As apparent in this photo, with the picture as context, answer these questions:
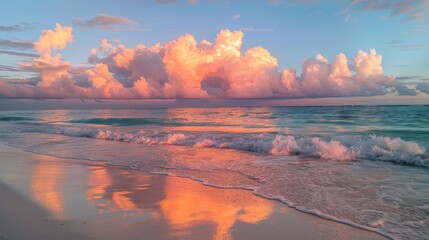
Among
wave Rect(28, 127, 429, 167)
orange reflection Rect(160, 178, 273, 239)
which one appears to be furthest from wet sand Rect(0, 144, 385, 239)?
wave Rect(28, 127, 429, 167)

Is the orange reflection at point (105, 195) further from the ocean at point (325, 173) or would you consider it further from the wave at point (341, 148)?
the wave at point (341, 148)

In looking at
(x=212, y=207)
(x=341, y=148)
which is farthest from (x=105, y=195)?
(x=341, y=148)

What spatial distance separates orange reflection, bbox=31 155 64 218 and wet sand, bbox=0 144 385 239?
0.06 ft

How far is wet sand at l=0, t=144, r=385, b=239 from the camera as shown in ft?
15.3

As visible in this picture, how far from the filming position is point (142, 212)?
18.5 ft

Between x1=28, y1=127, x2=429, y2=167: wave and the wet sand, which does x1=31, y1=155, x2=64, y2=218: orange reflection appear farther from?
x1=28, y1=127, x2=429, y2=167: wave

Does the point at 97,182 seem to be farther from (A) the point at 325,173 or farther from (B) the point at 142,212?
(A) the point at 325,173

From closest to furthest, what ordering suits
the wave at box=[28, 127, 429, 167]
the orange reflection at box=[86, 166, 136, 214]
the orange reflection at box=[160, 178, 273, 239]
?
the orange reflection at box=[160, 178, 273, 239]
the orange reflection at box=[86, 166, 136, 214]
the wave at box=[28, 127, 429, 167]

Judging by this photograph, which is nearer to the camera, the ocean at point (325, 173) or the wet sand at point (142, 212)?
the wet sand at point (142, 212)

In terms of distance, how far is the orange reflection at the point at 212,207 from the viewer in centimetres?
514

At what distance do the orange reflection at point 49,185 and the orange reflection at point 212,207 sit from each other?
203 cm

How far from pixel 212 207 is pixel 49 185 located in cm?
436

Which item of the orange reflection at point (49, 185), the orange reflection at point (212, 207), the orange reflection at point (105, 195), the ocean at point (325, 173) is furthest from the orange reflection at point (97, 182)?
the orange reflection at point (212, 207)

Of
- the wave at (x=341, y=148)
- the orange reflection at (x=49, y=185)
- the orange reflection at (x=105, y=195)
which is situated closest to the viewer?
the orange reflection at (x=49, y=185)
